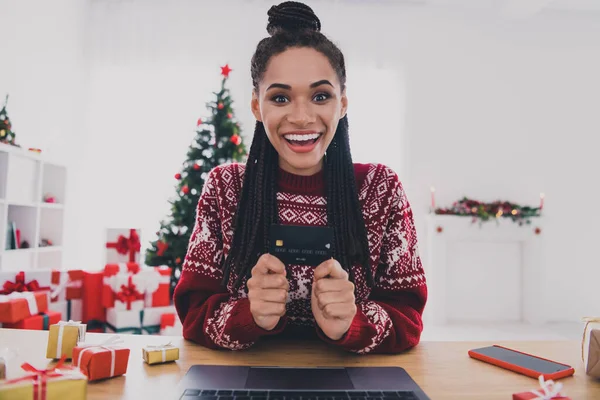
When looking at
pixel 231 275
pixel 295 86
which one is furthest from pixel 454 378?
pixel 295 86

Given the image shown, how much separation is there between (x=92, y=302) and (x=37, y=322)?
586 millimetres

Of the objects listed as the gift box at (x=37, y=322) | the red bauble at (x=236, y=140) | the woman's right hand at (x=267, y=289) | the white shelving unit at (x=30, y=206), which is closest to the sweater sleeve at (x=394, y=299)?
the woman's right hand at (x=267, y=289)

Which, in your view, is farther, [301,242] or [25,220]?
[25,220]

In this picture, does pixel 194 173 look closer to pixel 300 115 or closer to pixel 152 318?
pixel 152 318

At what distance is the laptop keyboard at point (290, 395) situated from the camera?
0.66 metres

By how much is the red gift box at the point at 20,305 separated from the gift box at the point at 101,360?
4.07 feet

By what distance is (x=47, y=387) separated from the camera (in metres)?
0.56

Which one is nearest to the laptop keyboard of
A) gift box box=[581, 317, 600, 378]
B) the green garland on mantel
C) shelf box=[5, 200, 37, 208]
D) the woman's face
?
gift box box=[581, 317, 600, 378]

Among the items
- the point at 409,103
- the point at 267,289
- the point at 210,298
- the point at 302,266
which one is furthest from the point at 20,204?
the point at 409,103

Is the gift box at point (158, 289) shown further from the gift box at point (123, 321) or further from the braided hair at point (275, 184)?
the braided hair at point (275, 184)

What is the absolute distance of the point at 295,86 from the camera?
3.35 ft

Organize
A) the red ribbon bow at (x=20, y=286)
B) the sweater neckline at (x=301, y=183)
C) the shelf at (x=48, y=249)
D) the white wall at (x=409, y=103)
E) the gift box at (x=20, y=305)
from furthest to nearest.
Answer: the white wall at (x=409, y=103) < the shelf at (x=48, y=249) < the red ribbon bow at (x=20, y=286) < the gift box at (x=20, y=305) < the sweater neckline at (x=301, y=183)

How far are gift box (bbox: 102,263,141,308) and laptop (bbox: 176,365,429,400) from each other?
6.08 feet

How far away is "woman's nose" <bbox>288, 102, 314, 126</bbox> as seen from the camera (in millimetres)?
1018
